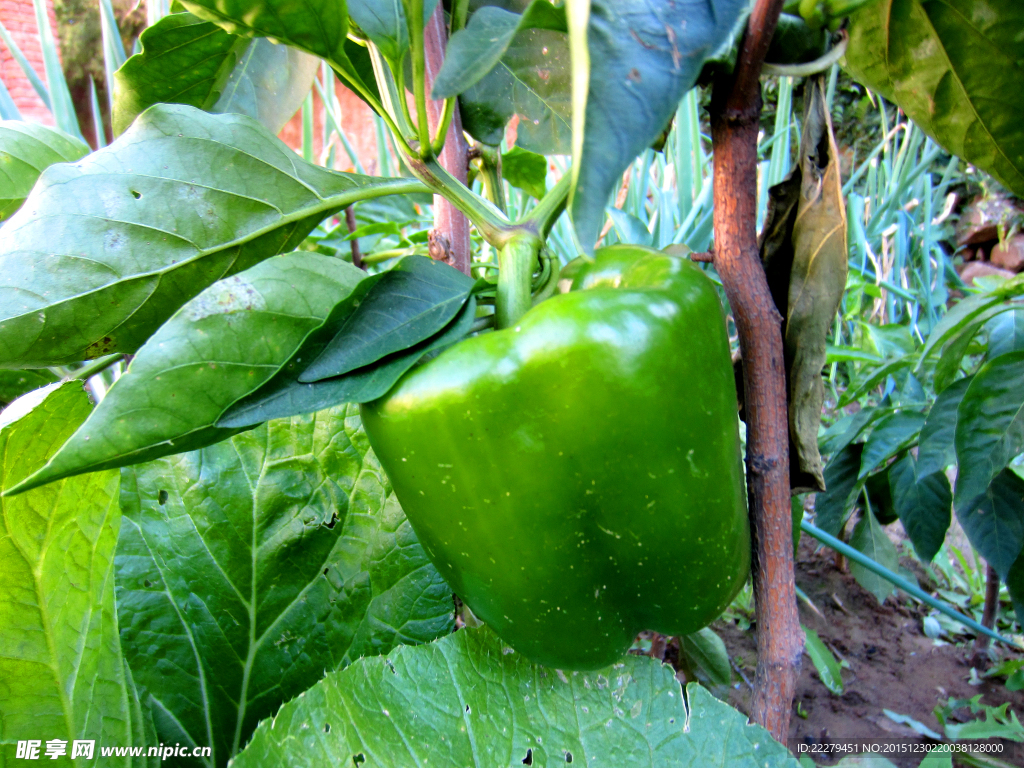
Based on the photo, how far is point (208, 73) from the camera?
1.60 feet

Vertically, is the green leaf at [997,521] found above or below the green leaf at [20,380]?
below

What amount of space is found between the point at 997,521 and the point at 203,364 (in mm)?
813

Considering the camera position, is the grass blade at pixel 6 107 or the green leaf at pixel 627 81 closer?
the green leaf at pixel 627 81

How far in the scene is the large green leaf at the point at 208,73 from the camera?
1.47ft

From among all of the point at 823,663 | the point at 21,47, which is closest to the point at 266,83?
the point at 823,663

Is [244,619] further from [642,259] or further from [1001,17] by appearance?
[1001,17]

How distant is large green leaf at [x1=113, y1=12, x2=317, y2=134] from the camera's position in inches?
17.6

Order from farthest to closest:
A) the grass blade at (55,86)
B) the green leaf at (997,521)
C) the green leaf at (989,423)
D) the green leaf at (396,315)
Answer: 1. the grass blade at (55,86)
2. the green leaf at (997,521)
3. the green leaf at (989,423)
4. the green leaf at (396,315)

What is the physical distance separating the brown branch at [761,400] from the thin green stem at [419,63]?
160 mm

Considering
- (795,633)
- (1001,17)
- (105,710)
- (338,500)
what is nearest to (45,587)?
(105,710)

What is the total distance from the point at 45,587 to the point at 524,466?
288mm

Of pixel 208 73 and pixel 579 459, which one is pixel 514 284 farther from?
pixel 208 73

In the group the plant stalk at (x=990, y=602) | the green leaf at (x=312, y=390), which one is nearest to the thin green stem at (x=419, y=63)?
the green leaf at (x=312, y=390)

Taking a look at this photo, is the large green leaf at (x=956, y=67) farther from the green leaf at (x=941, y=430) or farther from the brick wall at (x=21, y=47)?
the brick wall at (x=21, y=47)
